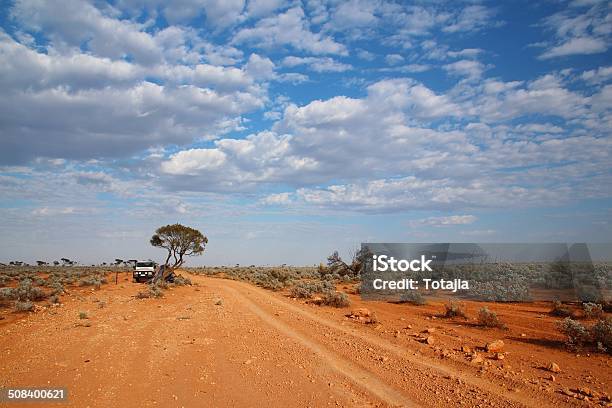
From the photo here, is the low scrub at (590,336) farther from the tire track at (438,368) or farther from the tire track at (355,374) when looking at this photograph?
the tire track at (355,374)

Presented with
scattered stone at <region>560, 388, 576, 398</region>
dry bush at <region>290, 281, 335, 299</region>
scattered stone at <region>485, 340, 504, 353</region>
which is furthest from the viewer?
dry bush at <region>290, 281, 335, 299</region>

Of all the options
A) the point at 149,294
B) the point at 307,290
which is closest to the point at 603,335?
the point at 307,290

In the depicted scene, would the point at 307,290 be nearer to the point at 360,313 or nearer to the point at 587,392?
the point at 360,313

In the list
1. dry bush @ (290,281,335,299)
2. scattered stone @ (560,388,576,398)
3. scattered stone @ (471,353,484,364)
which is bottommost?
scattered stone @ (560,388,576,398)

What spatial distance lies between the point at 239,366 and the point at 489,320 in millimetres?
8432

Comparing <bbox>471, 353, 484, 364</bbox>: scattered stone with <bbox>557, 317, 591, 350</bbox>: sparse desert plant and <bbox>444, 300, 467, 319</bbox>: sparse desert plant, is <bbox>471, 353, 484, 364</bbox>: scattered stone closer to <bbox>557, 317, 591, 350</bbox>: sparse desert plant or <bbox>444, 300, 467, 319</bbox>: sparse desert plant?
<bbox>557, 317, 591, 350</bbox>: sparse desert plant

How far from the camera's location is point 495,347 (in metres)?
9.56

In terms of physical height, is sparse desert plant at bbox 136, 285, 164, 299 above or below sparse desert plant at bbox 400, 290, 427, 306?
above

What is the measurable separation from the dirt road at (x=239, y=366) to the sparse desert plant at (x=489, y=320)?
3518 millimetres

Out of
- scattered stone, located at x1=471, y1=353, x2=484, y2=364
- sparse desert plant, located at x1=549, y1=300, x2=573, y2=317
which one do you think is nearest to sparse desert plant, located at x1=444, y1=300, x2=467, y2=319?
sparse desert plant, located at x1=549, y1=300, x2=573, y2=317

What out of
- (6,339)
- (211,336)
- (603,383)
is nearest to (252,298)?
(211,336)

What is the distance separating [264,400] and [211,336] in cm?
502

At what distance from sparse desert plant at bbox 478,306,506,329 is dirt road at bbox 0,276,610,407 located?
3.52 m

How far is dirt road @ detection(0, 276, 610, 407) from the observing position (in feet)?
21.8
